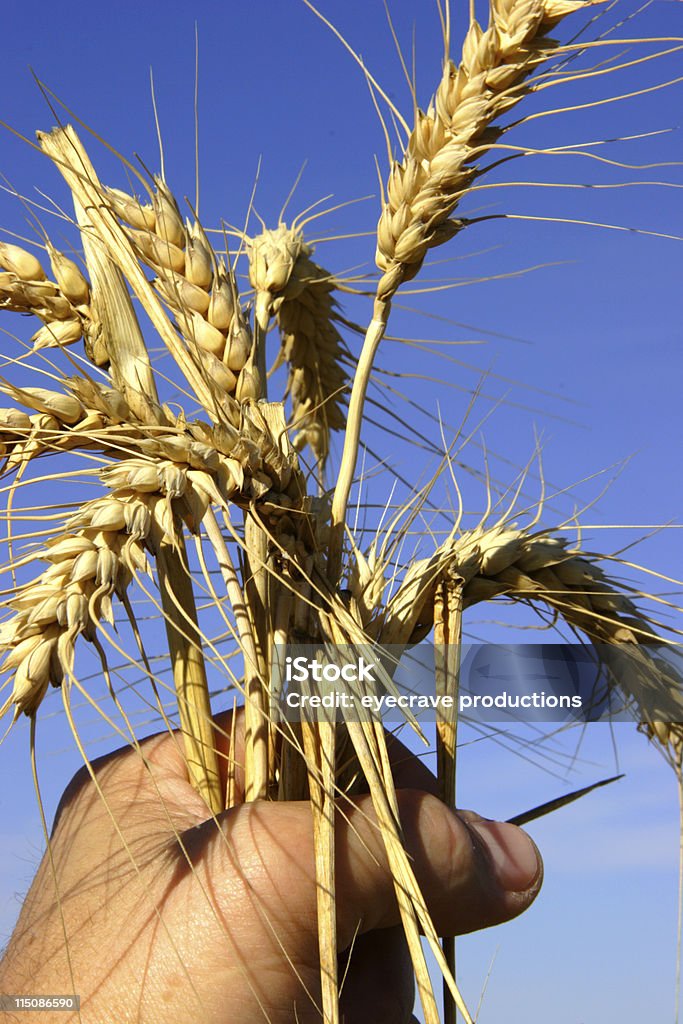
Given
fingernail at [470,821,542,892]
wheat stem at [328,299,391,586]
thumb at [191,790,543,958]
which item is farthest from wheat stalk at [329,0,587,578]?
fingernail at [470,821,542,892]

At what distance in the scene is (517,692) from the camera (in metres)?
1.35

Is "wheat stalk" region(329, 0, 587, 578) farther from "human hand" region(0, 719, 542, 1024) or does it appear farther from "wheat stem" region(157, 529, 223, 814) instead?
"human hand" region(0, 719, 542, 1024)

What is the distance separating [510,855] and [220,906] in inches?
18.2

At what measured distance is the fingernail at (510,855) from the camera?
1.20 metres

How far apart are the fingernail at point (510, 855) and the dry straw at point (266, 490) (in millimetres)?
123

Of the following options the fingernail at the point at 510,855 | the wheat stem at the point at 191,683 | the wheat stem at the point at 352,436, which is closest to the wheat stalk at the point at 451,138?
the wheat stem at the point at 352,436

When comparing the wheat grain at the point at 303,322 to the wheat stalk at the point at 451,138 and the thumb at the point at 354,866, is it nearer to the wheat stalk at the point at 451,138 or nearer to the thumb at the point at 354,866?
the wheat stalk at the point at 451,138

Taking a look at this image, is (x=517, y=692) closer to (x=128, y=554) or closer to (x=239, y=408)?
(x=239, y=408)

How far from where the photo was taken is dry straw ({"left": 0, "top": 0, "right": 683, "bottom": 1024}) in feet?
2.90

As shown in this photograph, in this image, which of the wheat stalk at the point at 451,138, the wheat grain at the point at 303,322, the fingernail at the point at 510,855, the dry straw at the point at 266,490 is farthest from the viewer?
the wheat grain at the point at 303,322

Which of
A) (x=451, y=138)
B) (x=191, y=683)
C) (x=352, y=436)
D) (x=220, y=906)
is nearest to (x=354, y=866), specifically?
(x=220, y=906)

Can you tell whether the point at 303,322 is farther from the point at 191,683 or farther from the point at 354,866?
the point at 354,866

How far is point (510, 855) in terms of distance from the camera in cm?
122

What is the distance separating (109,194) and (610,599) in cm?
91
